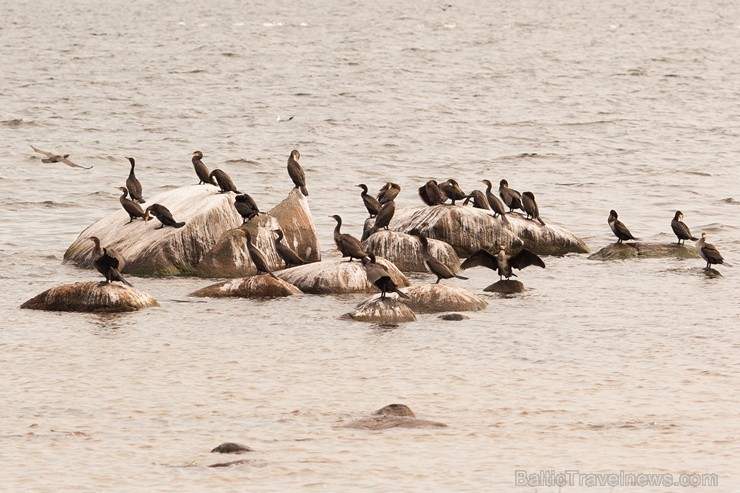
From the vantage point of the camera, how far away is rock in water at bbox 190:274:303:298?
19984 millimetres

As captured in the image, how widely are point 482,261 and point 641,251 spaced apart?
14.9 ft

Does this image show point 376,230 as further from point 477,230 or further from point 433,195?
point 477,230

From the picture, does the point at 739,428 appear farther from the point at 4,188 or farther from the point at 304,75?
the point at 304,75

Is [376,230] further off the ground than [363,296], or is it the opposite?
[376,230]

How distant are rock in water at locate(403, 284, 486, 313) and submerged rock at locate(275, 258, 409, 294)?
46.6 inches

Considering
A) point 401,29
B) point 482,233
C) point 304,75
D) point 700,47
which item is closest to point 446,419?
point 482,233

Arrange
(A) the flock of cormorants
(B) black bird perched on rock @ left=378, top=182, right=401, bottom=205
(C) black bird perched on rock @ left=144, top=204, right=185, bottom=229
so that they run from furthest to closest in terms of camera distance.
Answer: (B) black bird perched on rock @ left=378, top=182, right=401, bottom=205 → (C) black bird perched on rock @ left=144, top=204, right=185, bottom=229 → (A) the flock of cormorants

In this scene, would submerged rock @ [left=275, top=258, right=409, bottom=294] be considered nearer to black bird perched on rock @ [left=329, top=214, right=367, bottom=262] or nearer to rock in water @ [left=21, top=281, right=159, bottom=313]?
black bird perched on rock @ [left=329, top=214, right=367, bottom=262]

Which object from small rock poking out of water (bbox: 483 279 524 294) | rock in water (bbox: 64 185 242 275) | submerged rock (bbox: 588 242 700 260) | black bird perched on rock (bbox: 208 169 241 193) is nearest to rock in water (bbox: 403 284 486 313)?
small rock poking out of water (bbox: 483 279 524 294)

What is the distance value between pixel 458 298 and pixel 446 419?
19.1ft

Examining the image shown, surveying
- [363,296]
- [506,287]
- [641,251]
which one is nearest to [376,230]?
[363,296]

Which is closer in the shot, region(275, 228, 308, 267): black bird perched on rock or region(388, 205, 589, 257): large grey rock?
region(275, 228, 308, 267): black bird perched on rock

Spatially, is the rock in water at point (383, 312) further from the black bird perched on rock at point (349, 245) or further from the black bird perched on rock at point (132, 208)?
the black bird perched on rock at point (132, 208)

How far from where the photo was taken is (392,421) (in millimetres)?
12938
